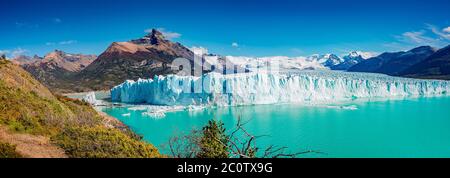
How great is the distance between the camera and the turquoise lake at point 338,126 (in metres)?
14.5

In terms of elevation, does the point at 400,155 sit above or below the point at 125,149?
below

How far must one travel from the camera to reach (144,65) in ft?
274

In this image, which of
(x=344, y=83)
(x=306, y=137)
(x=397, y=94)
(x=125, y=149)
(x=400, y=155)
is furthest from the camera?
(x=397, y=94)

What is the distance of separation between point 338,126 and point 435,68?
6549cm

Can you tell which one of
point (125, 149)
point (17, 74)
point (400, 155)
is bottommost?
point (400, 155)

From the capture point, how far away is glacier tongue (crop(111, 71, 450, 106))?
29.4 m

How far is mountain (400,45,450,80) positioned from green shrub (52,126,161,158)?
2719 inches

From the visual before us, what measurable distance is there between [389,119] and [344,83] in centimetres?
1184

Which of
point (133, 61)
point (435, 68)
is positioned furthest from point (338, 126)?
point (133, 61)

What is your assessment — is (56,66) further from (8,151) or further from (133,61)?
(8,151)

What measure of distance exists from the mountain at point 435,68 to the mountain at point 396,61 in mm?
9147

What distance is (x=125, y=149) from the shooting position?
20.9ft
